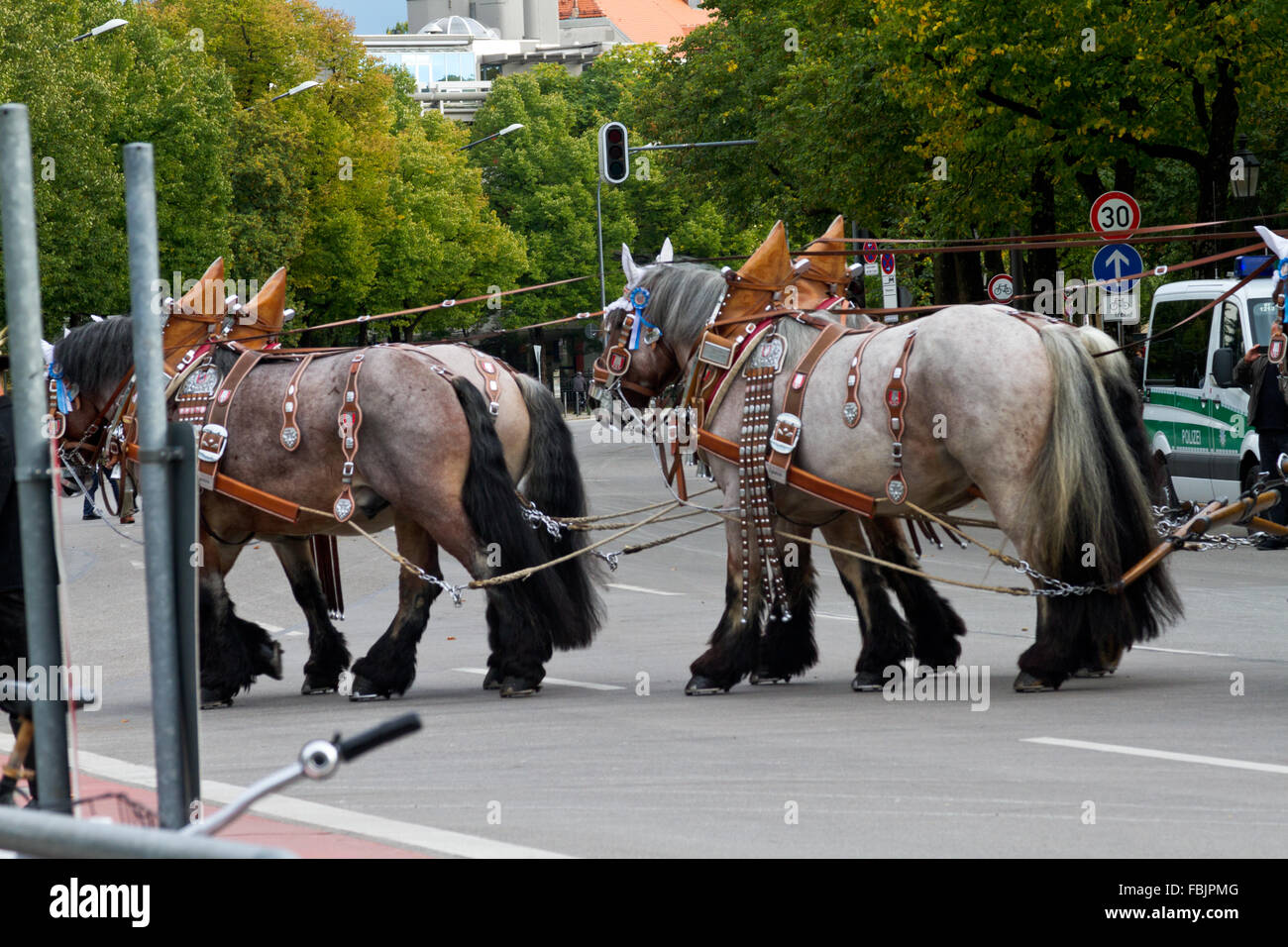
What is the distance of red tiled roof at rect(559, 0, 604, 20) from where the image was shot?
467ft

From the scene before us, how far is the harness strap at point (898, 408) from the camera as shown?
30.8ft

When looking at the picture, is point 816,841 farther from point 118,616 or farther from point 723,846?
point 118,616

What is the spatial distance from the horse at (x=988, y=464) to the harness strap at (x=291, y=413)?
232 centimetres

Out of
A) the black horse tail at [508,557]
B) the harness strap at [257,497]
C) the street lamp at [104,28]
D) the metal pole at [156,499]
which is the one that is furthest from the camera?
the street lamp at [104,28]

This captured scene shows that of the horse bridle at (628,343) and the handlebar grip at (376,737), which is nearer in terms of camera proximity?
the handlebar grip at (376,737)

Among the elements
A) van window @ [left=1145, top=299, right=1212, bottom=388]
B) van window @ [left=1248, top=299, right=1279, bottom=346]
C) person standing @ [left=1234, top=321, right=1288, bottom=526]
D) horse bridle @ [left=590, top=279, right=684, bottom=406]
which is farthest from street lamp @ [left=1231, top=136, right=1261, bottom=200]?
horse bridle @ [left=590, top=279, right=684, bottom=406]

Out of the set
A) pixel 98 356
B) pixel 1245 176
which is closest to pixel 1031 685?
pixel 98 356

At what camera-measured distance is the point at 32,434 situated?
135 inches

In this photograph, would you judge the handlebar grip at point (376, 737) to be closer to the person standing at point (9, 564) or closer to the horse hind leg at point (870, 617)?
the person standing at point (9, 564)

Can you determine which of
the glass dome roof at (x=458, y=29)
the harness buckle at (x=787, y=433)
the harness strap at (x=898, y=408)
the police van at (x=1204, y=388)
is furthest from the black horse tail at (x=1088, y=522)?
the glass dome roof at (x=458, y=29)

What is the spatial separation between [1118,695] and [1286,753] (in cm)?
182

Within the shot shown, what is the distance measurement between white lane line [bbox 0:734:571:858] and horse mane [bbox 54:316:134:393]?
392cm

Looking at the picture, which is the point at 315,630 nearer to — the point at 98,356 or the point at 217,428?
the point at 217,428
